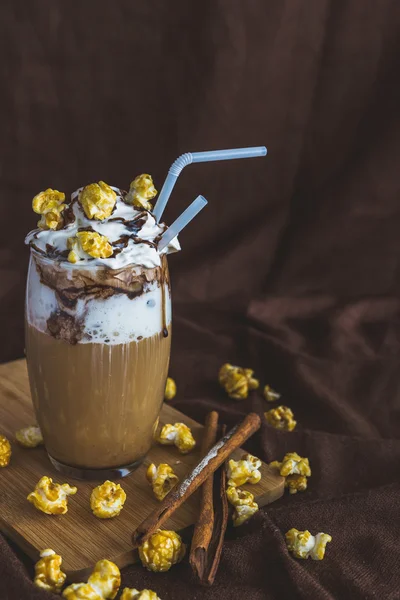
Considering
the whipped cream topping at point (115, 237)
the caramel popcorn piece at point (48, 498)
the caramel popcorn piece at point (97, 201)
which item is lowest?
the caramel popcorn piece at point (48, 498)

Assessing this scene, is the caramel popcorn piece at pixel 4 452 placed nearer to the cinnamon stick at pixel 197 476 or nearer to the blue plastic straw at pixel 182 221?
the cinnamon stick at pixel 197 476

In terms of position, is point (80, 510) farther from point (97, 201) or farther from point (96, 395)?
point (97, 201)

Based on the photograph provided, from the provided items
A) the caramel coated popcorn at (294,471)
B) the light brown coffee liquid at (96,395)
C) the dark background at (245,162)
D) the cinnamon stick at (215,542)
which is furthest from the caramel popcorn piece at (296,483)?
the dark background at (245,162)

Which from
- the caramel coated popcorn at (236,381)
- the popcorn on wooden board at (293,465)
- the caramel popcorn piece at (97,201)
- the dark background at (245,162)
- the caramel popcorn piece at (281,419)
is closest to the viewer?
the caramel popcorn piece at (97,201)

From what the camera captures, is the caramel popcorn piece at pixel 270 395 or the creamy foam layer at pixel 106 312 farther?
the caramel popcorn piece at pixel 270 395

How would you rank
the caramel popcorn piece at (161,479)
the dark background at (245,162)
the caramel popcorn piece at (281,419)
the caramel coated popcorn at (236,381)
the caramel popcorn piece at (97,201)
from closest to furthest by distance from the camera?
the caramel popcorn piece at (97,201) < the caramel popcorn piece at (161,479) < the caramel popcorn piece at (281,419) < the caramel coated popcorn at (236,381) < the dark background at (245,162)

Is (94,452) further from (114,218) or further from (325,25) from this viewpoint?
(325,25)

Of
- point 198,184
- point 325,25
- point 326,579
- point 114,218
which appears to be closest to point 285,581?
point 326,579

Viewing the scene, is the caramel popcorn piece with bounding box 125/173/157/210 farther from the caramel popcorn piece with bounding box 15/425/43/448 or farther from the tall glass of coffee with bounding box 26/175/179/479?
the caramel popcorn piece with bounding box 15/425/43/448
